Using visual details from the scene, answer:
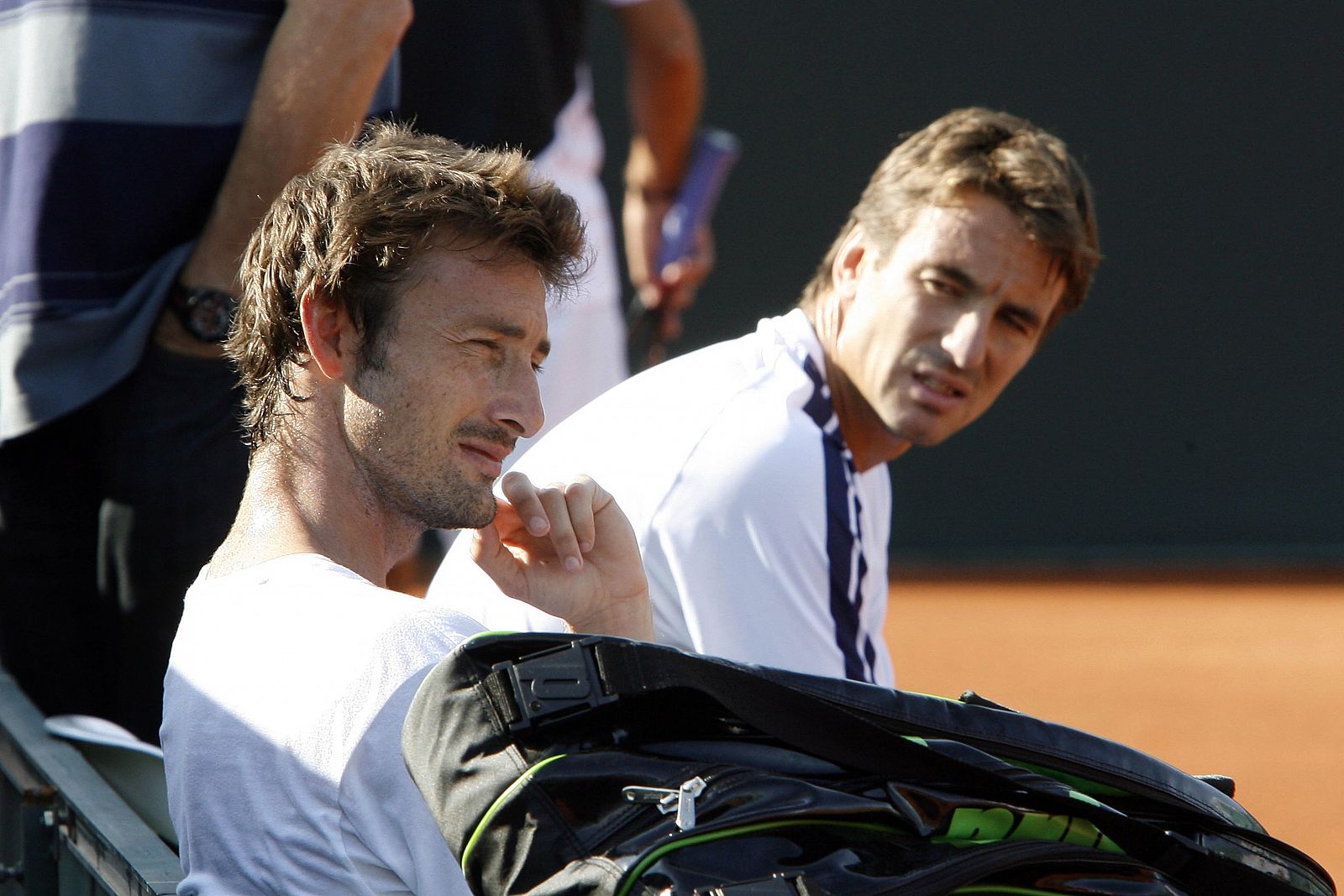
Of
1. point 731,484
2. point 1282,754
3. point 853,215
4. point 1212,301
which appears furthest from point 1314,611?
point 731,484

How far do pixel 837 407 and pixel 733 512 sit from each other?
1.81 ft

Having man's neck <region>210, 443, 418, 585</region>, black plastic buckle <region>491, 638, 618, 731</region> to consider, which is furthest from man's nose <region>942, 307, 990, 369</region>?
black plastic buckle <region>491, 638, 618, 731</region>

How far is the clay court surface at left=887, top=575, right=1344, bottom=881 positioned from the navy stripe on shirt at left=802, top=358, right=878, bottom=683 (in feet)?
7.80

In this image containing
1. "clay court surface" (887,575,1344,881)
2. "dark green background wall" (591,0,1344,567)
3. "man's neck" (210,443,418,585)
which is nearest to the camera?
"man's neck" (210,443,418,585)

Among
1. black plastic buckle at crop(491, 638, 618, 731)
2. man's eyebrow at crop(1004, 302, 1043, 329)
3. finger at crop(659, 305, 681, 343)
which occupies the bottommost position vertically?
black plastic buckle at crop(491, 638, 618, 731)

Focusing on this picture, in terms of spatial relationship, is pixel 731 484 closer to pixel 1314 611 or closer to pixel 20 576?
pixel 20 576

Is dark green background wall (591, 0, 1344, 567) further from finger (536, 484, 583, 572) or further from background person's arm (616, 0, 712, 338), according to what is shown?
finger (536, 484, 583, 572)

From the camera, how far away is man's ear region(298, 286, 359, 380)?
1.54 m

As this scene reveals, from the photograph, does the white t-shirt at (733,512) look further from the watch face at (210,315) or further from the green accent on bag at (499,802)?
the green accent on bag at (499,802)

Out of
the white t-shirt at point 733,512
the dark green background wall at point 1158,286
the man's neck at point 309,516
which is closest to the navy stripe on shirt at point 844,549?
the white t-shirt at point 733,512

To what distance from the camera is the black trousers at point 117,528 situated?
2164 millimetres

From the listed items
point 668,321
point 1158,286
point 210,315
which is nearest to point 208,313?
point 210,315

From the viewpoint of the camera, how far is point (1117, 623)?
767 cm

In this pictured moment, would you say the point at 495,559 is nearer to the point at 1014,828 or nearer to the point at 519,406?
the point at 519,406
